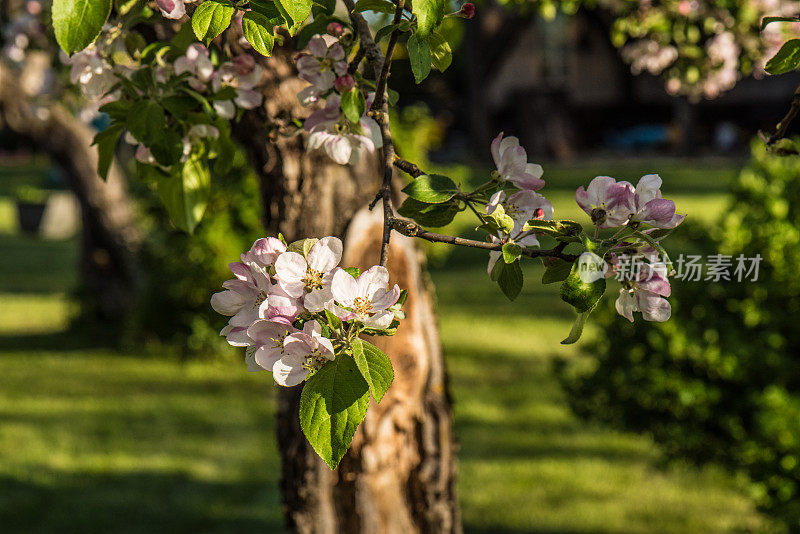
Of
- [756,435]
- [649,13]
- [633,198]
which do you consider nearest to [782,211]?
[756,435]

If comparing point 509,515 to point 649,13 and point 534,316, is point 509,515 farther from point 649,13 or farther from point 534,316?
point 534,316

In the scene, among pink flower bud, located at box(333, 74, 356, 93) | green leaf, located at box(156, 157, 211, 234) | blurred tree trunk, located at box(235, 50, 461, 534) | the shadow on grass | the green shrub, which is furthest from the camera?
the shadow on grass

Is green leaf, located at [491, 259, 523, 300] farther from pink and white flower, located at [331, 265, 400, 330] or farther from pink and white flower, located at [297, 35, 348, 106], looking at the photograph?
pink and white flower, located at [297, 35, 348, 106]

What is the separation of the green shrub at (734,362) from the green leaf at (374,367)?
258cm

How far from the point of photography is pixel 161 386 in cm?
622

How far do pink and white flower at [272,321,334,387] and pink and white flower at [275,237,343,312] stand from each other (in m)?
0.04

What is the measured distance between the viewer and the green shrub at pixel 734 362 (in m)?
3.12

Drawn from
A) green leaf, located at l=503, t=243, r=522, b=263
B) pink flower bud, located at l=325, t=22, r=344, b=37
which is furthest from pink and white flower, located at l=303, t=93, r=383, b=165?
green leaf, located at l=503, t=243, r=522, b=263

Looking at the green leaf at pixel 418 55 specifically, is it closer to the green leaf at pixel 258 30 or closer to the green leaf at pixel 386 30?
the green leaf at pixel 386 30

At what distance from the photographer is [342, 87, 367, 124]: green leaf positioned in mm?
1275

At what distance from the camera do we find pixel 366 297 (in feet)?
3.35

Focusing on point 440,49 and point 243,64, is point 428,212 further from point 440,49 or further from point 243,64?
point 243,64

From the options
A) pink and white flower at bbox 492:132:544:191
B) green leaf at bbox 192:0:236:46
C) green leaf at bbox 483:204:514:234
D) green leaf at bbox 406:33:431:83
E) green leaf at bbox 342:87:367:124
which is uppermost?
green leaf at bbox 192:0:236:46

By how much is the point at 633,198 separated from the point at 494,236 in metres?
0.22
